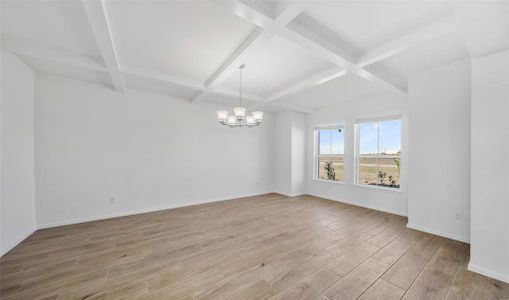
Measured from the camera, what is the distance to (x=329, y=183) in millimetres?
5164

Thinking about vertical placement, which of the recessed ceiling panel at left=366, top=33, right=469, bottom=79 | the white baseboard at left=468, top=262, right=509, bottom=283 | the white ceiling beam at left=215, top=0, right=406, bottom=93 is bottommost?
the white baseboard at left=468, top=262, right=509, bottom=283

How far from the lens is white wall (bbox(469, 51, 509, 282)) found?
1925mm

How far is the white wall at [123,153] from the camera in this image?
313 cm

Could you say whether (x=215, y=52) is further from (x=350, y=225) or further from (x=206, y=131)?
(x=350, y=225)

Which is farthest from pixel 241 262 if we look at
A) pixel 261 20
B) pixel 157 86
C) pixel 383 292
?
pixel 157 86

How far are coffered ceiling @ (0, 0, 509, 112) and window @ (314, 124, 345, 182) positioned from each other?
2.12 meters

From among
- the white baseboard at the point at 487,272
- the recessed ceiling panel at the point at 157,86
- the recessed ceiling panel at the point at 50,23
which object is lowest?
the white baseboard at the point at 487,272

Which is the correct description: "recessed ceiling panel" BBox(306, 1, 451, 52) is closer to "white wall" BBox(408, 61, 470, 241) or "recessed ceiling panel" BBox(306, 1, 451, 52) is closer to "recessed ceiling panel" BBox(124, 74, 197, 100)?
"white wall" BBox(408, 61, 470, 241)

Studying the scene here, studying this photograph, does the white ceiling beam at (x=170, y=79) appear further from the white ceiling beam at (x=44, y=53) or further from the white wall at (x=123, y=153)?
the white wall at (x=123, y=153)

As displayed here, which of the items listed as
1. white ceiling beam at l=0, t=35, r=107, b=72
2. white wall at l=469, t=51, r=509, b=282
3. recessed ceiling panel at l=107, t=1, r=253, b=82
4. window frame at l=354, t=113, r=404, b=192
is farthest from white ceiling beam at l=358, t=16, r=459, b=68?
white ceiling beam at l=0, t=35, r=107, b=72

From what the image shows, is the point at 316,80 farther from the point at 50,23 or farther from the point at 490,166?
the point at 50,23

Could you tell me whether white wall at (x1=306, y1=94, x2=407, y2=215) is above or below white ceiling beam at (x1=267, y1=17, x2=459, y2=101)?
below

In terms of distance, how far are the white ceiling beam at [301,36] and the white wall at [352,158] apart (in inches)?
64.6

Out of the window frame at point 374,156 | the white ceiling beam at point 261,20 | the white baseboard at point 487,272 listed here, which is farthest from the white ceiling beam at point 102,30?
the window frame at point 374,156
